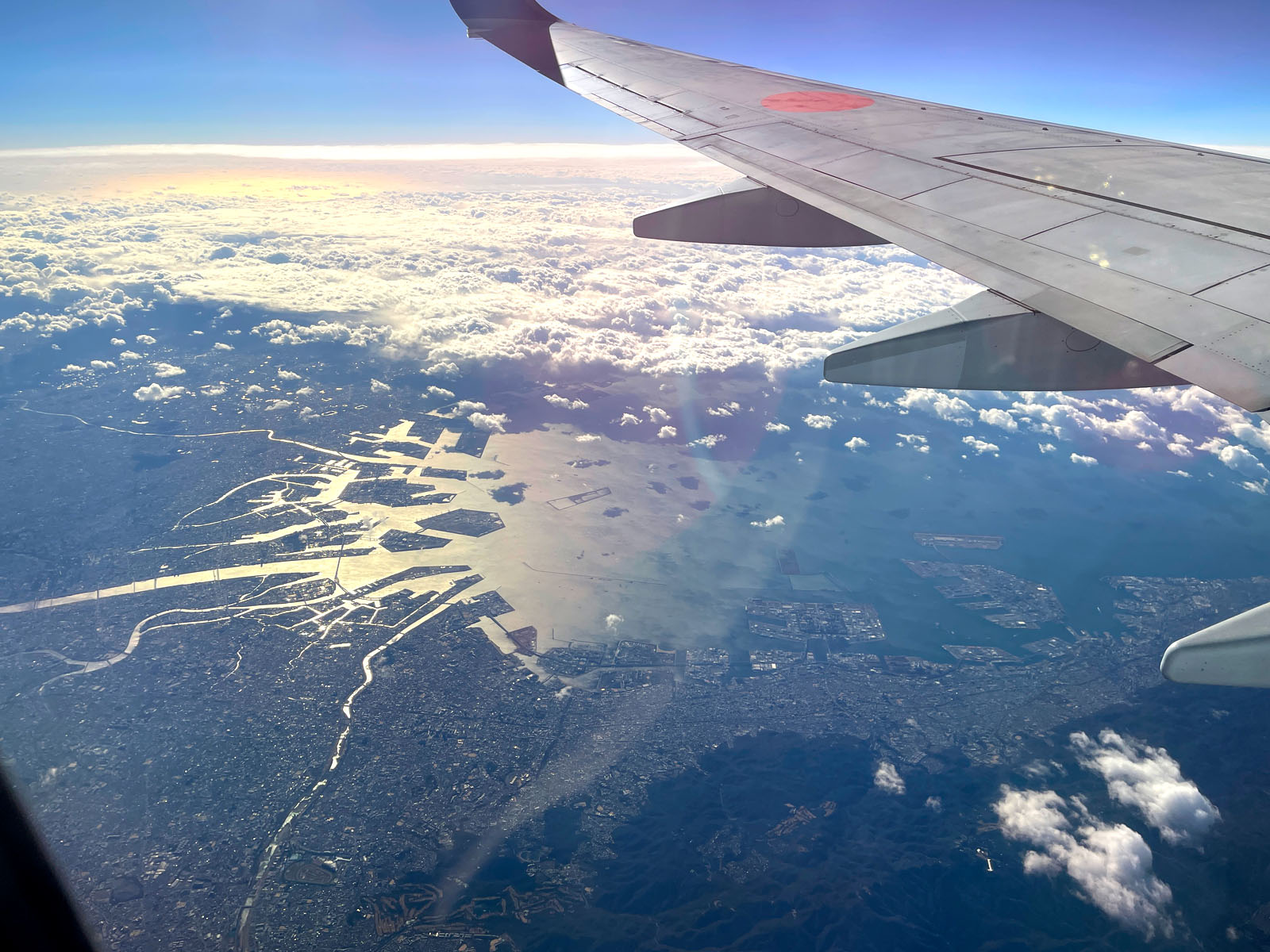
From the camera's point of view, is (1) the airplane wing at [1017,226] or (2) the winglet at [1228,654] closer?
(2) the winglet at [1228,654]

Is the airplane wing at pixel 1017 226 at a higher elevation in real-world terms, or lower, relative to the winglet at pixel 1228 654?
higher

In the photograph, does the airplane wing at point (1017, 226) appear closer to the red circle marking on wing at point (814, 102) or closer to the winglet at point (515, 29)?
the red circle marking on wing at point (814, 102)

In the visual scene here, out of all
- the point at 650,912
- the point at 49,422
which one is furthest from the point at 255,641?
the point at 49,422

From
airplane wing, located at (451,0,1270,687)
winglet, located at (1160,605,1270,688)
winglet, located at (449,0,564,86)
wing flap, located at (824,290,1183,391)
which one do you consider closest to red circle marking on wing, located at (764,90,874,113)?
airplane wing, located at (451,0,1270,687)

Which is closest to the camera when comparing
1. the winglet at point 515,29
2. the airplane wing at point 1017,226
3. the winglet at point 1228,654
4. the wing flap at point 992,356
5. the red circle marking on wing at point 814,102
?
the winglet at point 1228,654

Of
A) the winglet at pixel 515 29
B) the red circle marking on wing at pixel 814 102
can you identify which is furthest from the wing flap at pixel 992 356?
the winglet at pixel 515 29

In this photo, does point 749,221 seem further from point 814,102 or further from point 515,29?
point 515,29

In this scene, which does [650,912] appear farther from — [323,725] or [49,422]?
[49,422]
